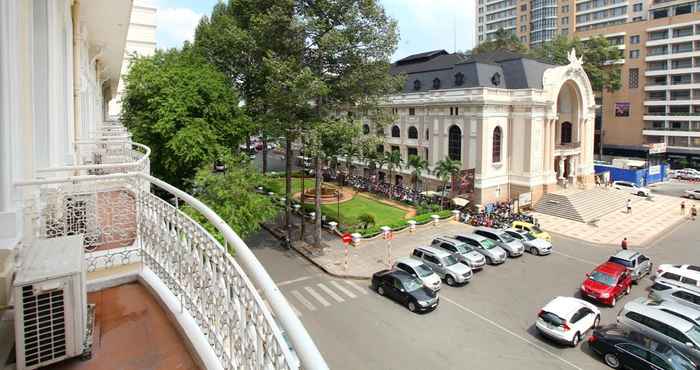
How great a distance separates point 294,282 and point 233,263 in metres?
16.1

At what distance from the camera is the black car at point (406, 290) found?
15336 millimetres

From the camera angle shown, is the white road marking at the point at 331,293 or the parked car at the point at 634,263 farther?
the parked car at the point at 634,263

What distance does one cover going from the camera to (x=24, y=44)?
4.44 m

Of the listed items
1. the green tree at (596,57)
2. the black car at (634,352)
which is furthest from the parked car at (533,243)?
the green tree at (596,57)

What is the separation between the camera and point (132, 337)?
3.96 m

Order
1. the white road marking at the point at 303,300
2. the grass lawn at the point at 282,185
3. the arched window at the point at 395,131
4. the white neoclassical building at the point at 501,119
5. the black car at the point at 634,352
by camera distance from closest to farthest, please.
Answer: the black car at the point at 634,352, the white road marking at the point at 303,300, the white neoclassical building at the point at 501,119, the grass lawn at the point at 282,185, the arched window at the point at 395,131

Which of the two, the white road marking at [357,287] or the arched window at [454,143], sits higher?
the arched window at [454,143]

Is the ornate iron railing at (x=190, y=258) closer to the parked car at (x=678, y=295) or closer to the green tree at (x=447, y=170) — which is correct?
the parked car at (x=678, y=295)

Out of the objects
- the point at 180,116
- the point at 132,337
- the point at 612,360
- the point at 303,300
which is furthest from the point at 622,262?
the point at 180,116

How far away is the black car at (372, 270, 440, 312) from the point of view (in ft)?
50.3

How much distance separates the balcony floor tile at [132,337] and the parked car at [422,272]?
1343cm

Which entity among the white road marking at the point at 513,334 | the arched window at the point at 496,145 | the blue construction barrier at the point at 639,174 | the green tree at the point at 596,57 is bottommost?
the white road marking at the point at 513,334

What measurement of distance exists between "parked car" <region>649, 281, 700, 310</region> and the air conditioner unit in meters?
18.7

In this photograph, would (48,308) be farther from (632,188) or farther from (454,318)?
(632,188)
